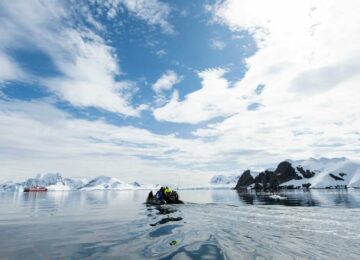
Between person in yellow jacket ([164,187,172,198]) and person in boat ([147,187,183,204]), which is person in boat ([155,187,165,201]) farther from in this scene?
person in yellow jacket ([164,187,172,198])

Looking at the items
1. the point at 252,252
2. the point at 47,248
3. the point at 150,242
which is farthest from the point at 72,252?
the point at 252,252

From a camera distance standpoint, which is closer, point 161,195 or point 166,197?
point 166,197

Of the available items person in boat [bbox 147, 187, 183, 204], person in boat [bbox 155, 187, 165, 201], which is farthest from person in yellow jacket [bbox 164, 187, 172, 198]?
person in boat [bbox 155, 187, 165, 201]

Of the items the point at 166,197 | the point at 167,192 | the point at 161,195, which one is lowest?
the point at 166,197

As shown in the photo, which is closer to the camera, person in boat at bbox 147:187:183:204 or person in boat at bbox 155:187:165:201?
person in boat at bbox 147:187:183:204

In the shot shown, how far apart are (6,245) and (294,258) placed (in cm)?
1828

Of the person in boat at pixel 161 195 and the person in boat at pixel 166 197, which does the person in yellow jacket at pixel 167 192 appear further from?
the person in boat at pixel 161 195

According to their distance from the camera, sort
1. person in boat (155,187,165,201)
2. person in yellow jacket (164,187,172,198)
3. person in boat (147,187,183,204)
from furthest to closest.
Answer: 1. person in boat (155,187,165,201)
2. person in yellow jacket (164,187,172,198)
3. person in boat (147,187,183,204)

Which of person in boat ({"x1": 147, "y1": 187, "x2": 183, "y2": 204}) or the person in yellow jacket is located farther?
the person in yellow jacket

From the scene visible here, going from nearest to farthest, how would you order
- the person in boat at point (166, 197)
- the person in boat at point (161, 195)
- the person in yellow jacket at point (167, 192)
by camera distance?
the person in boat at point (166, 197), the person in yellow jacket at point (167, 192), the person in boat at point (161, 195)

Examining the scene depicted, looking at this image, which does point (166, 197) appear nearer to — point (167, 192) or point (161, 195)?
point (167, 192)

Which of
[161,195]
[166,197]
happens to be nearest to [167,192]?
[166,197]

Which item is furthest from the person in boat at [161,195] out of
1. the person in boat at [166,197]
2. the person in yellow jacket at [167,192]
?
the person in yellow jacket at [167,192]

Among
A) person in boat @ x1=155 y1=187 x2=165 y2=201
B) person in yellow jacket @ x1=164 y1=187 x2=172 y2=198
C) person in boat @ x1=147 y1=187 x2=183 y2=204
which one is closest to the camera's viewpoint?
person in boat @ x1=147 y1=187 x2=183 y2=204
